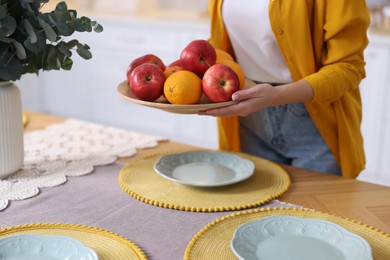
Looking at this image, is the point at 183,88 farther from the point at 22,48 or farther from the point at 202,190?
the point at 22,48

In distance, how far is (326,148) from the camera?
4.94 ft

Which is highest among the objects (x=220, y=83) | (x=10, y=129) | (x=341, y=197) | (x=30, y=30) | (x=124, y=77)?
(x=30, y=30)

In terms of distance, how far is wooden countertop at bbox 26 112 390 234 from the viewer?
3.47ft

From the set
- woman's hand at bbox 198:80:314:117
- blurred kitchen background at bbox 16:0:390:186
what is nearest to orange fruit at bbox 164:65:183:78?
woman's hand at bbox 198:80:314:117

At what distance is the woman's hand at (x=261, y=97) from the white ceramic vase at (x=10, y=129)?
396mm

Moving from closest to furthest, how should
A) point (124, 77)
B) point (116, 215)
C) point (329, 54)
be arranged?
point (116, 215) → point (329, 54) → point (124, 77)

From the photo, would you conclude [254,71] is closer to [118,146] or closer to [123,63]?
[118,146]

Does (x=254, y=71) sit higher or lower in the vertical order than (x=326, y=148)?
higher

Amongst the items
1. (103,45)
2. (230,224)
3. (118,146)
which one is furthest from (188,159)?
(103,45)

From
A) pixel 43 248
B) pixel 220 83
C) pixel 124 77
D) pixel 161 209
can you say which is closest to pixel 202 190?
pixel 161 209

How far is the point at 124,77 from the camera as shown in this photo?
3.71 m

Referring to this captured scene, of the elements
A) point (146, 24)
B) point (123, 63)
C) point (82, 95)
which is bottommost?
point (82, 95)

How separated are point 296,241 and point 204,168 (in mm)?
393

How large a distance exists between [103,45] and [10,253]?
9.99ft
